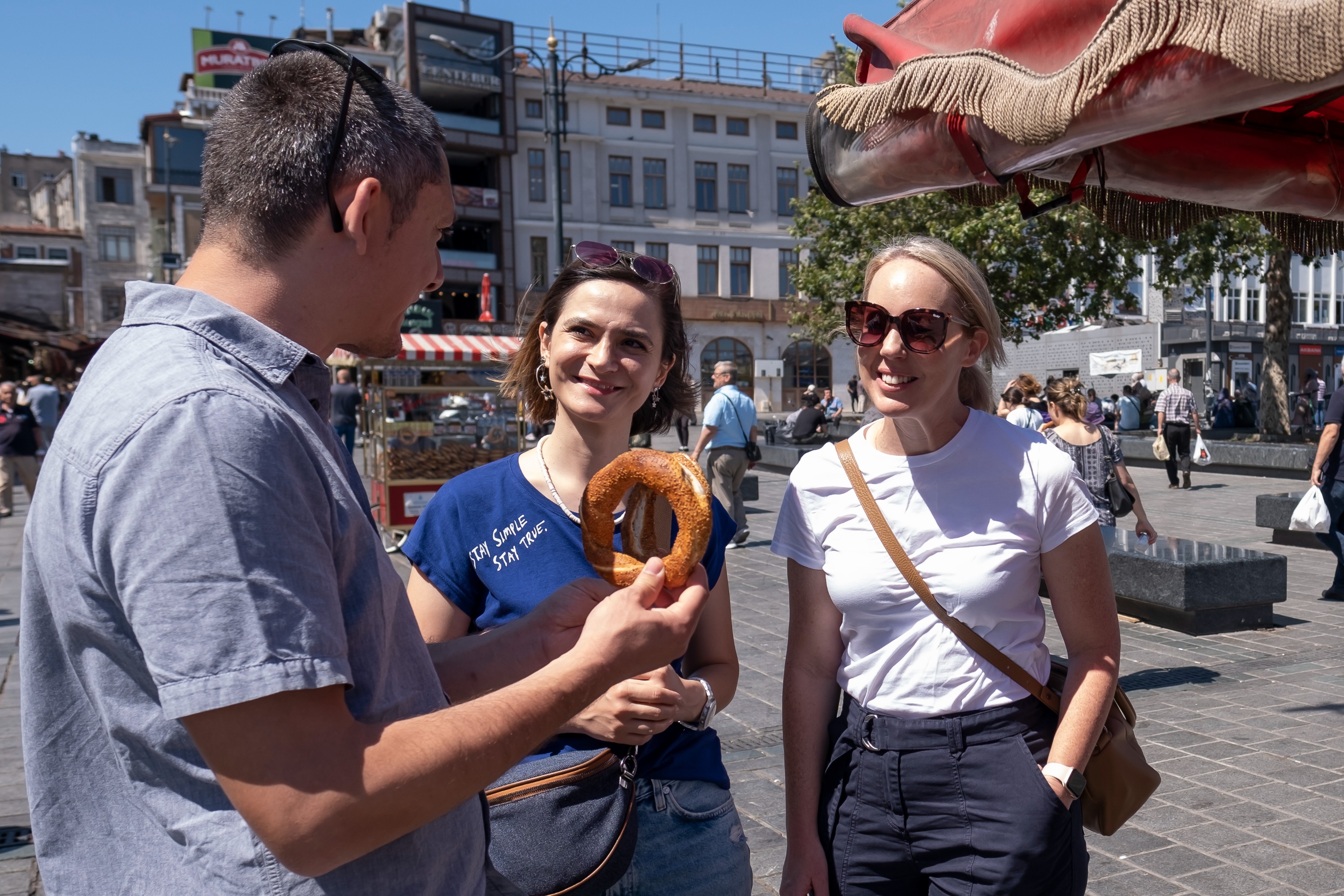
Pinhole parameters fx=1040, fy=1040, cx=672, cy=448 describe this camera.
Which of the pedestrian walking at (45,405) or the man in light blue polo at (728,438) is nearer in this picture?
the man in light blue polo at (728,438)

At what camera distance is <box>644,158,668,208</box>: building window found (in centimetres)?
5109

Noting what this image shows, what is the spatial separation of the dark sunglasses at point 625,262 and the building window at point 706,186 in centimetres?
5056

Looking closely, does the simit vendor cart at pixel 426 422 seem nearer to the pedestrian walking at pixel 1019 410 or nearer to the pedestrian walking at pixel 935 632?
the pedestrian walking at pixel 1019 410

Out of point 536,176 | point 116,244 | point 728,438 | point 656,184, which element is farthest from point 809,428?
point 116,244

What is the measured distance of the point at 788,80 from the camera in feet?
175

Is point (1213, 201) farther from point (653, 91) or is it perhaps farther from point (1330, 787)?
point (653, 91)

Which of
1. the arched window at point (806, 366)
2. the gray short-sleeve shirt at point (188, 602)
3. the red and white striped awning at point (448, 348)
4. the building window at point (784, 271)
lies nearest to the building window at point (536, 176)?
the building window at point (784, 271)

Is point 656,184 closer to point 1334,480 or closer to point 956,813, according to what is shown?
point 1334,480

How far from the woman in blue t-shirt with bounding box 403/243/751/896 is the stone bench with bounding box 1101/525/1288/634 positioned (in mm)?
5983

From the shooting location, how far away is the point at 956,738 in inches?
84.5

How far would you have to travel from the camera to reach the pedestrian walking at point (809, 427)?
20.7 m

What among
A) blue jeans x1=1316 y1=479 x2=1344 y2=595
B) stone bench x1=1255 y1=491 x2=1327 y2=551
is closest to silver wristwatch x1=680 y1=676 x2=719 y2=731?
blue jeans x1=1316 y1=479 x2=1344 y2=595

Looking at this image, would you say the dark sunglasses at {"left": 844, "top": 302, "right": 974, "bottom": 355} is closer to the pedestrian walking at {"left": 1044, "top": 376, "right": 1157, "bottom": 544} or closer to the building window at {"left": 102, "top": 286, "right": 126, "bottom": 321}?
the pedestrian walking at {"left": 1044, "top": 376, "right": 1157, "bottom": 544}

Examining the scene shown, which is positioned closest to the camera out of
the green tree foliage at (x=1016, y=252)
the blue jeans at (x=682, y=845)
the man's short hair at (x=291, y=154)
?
the man's short hair at (x=291, y=154)
